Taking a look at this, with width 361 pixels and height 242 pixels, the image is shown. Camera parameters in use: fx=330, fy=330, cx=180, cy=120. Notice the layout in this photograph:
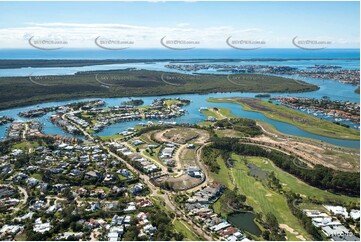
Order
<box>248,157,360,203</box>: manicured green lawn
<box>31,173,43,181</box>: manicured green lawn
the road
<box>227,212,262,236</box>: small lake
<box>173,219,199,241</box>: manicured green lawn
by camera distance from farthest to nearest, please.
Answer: <box>31,173,43,181</box>: manicured green lawn
<box>248,157,360,203</box>: manicured green lawn
<box>227,212,262,236</box>: small lake
the road
<box>173,219,199,241</box>: manicured green lawn

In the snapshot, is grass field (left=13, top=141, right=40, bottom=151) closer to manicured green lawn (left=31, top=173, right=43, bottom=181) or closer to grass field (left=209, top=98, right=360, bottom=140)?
manicured green lawn (left=31, top=173, right=43, bottom=181)

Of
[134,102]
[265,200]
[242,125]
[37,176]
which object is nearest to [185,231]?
[265,200]

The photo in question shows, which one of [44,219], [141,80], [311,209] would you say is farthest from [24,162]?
[141,80]

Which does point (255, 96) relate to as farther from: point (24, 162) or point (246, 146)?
point (24, 162)

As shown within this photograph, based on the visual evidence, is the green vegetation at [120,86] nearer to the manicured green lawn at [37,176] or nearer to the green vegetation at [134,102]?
the green vegetation at [134,102]

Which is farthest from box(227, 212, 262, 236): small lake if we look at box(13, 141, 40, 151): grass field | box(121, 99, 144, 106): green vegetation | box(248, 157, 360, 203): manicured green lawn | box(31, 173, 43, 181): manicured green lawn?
box(121, 99, 144, 106): green vegetation

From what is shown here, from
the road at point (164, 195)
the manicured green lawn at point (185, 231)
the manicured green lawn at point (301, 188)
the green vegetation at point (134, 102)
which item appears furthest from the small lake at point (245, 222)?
the green vegetation at point (134, 102)
